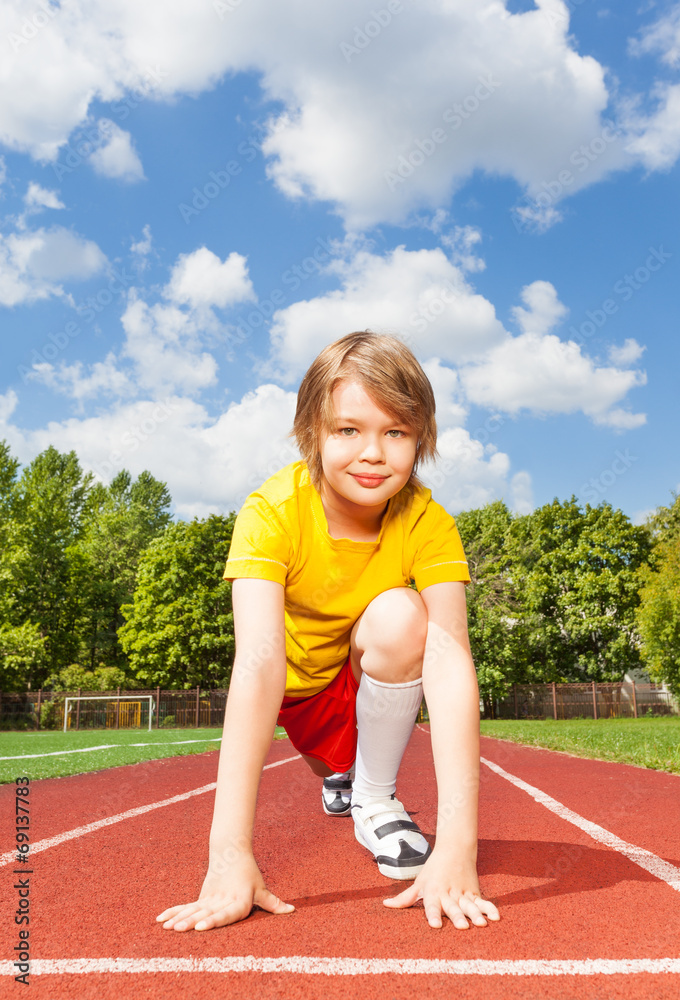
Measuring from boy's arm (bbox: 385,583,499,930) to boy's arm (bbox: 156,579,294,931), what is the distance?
0.47 m

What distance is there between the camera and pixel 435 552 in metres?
2.75

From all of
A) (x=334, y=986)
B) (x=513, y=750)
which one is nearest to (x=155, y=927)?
(x=334, y=986)

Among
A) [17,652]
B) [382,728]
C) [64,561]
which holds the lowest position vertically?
[17,652]

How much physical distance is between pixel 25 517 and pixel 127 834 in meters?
40.9

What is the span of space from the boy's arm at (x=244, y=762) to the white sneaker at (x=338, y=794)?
163 centimetres

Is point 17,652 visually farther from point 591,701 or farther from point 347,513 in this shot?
point 347,513

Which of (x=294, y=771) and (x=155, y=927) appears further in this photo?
(x=294, y=771)

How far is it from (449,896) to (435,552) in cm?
117

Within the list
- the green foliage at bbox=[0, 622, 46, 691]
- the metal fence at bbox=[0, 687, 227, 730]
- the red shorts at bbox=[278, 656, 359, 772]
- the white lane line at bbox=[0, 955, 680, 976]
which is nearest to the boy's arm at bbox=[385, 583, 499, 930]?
the white lane line at bbox=[0, 955, 680, 976]

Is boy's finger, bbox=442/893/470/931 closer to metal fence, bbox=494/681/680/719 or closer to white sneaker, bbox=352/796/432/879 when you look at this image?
white sneaker, bbox=352/796/432/879

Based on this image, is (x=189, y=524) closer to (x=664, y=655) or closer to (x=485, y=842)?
(x=664, y=655)

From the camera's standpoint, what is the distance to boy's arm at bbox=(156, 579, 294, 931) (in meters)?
2.05

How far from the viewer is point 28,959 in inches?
70.8

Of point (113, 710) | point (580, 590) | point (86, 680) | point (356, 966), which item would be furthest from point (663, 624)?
point (356, 966)
